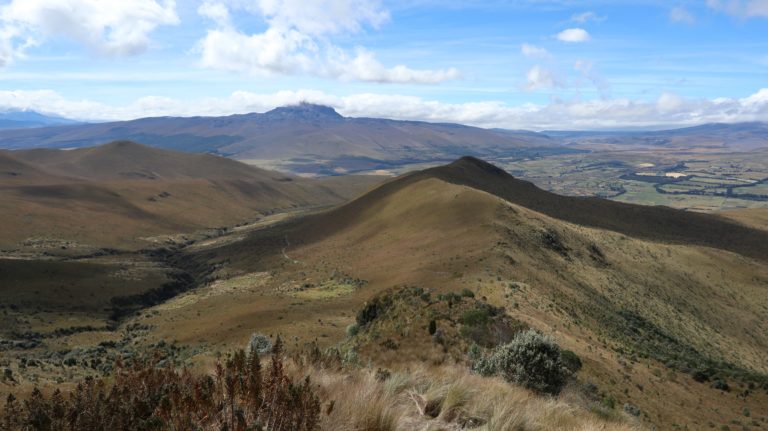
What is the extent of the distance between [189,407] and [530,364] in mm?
12266

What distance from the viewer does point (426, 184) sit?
9412 centimetres

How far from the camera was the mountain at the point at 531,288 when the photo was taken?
24250 mm

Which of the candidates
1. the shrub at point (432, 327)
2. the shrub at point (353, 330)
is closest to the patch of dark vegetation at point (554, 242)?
the shrub at point (353, 330)

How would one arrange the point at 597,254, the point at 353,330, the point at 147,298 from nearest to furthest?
the point at 353,330
the point at 597,254
the point at 147,298

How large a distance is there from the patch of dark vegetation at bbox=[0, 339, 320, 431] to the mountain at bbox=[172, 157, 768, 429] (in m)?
6.43

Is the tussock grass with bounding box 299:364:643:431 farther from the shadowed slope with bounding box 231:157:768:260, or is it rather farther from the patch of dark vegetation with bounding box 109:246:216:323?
the shadowed slope with bounding box 231:157:768:260

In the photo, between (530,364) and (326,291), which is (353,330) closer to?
(530,364)

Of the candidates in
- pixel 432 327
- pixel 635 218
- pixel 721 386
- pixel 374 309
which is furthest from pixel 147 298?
pixel 635 218

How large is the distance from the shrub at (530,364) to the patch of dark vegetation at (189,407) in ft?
33.0

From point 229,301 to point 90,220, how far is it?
82.9 metres

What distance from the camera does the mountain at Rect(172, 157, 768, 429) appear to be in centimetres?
2425

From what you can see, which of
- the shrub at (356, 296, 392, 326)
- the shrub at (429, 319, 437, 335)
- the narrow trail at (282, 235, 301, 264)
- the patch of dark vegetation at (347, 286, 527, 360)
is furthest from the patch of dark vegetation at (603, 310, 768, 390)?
the narrow trail at (282, 235, 301, 264)

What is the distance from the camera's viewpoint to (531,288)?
40312 mm

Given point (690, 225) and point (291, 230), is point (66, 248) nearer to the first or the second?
point (291, 230)
